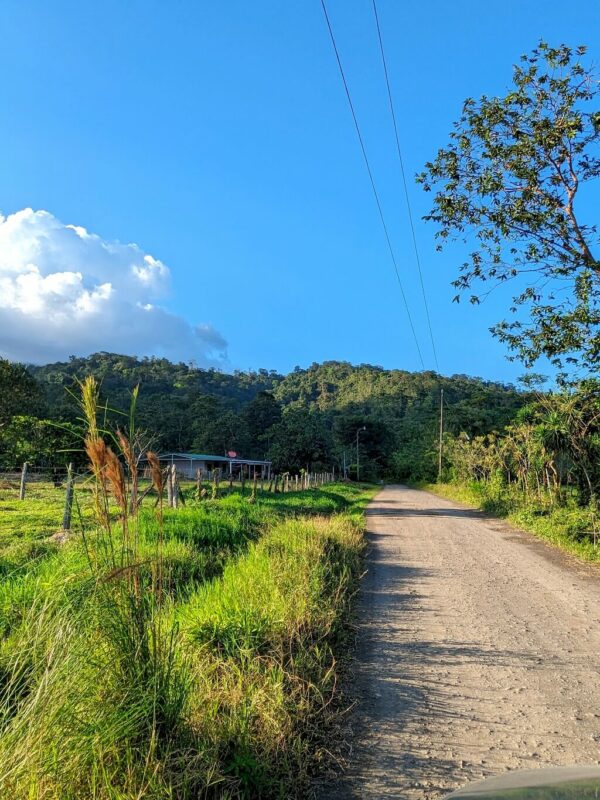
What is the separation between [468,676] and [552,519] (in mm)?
10851

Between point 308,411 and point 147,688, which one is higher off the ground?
point 308,411

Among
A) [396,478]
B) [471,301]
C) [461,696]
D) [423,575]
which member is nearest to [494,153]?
[471,301]

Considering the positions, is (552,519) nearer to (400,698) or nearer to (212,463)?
(400,698)

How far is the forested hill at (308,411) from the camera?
5019 centimetres

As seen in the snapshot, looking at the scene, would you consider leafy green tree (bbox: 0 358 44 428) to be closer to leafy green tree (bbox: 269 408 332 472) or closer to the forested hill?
the forested hill

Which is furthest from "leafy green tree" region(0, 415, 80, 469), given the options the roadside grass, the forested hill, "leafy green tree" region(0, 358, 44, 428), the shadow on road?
the shadow on road

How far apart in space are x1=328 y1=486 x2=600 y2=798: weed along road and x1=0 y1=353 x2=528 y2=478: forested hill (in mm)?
22030

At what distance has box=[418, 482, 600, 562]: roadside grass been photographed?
11.2m

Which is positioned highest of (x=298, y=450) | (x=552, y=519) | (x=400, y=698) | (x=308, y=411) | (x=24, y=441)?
(x=308, y=411)

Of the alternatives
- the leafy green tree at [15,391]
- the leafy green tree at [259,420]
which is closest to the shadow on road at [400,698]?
the leafy green tree at [15,391]

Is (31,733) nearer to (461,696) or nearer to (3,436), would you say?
(461,696)

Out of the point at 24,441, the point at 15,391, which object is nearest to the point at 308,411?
the point at 15,391

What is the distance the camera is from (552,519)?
46.1 feet

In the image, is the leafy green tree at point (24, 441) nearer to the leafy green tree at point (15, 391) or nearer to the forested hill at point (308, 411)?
the forested hill at point (308, 411)
